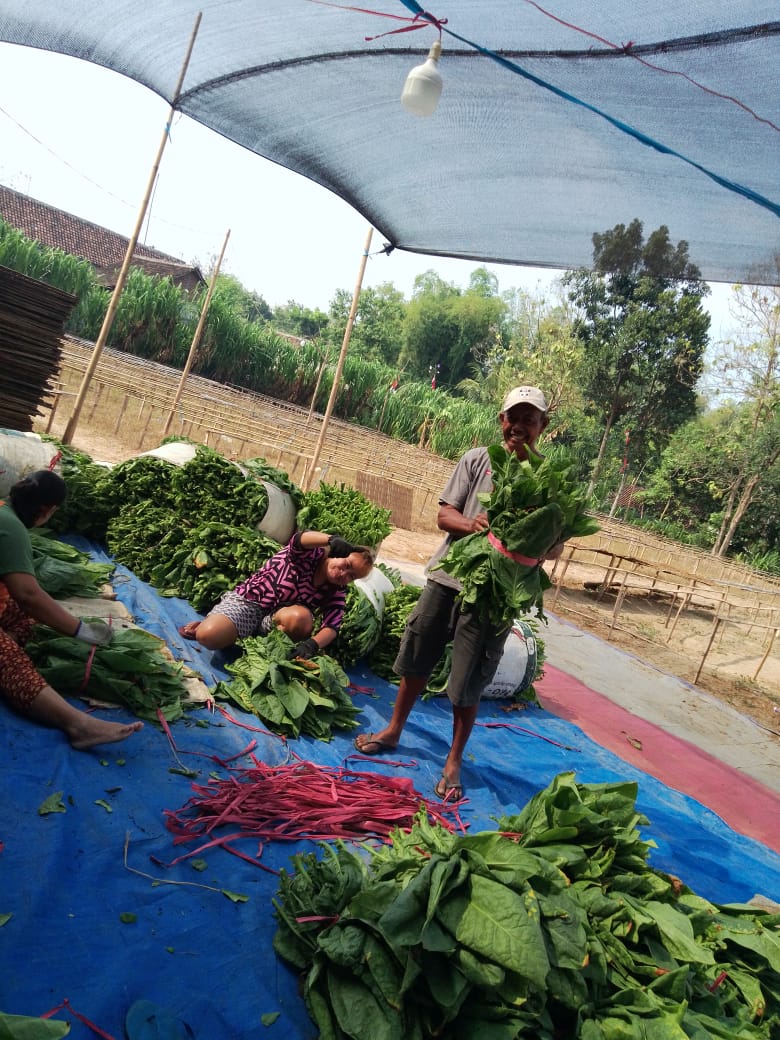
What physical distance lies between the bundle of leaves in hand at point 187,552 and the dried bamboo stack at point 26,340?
1.95m

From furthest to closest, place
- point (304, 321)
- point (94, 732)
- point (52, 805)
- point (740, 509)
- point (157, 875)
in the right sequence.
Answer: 1. point (304, 321)
2. point (740, 509)
3. point (94, 732)
4. point (52, 805)
5. point (157, 875)

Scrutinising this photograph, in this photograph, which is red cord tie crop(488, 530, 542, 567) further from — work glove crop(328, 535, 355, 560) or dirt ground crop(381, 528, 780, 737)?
dirt ground crop(381, 528, 780, 737)

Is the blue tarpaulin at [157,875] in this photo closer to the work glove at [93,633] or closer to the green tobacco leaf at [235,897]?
the green tobacco leaf at [235,897]

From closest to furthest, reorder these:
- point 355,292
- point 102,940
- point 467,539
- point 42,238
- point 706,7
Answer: point 102,940 < point 706,7 < point 467,539 < point 355,292 < point 42,238

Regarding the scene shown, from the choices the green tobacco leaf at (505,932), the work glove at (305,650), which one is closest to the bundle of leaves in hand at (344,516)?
the work glove at (305,650)

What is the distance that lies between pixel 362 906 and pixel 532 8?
3396 millimetres

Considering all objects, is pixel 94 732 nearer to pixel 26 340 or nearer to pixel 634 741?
pixel 634 741

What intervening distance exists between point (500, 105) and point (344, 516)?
2.51 m

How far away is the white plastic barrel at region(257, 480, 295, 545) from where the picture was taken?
4602 mm

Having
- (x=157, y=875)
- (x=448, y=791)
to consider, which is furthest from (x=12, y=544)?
(x=448, y=791)

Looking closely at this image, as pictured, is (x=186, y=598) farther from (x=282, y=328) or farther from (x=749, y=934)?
(x=282, y=328)

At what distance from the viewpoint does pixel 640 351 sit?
24156 mm

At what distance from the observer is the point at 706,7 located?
2.59m

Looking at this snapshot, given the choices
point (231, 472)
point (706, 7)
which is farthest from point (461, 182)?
point (231, 472)
